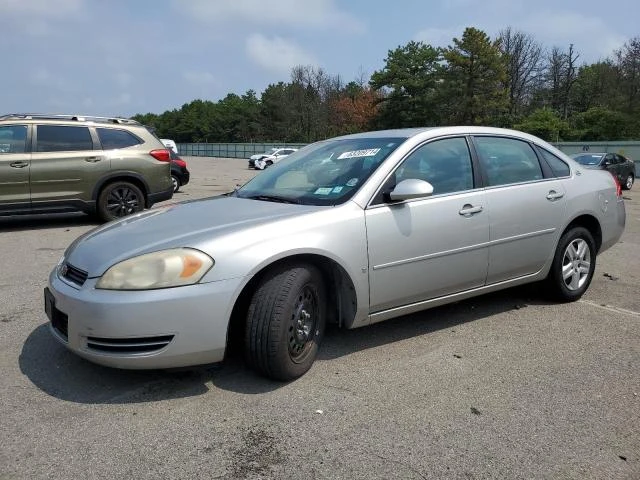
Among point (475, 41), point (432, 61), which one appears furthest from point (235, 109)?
point (475, 41)

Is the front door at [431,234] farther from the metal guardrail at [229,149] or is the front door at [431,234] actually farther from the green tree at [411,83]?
the metal guardrail at [229,149]

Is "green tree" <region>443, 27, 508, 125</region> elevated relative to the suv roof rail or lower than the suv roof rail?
elevated

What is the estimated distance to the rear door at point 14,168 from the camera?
8328 mm

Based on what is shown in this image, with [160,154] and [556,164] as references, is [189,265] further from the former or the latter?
[160,154]

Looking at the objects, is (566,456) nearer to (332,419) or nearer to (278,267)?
(332,419)

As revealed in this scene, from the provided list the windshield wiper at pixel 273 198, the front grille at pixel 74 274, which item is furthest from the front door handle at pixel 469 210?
the front grille at pixel 74 274

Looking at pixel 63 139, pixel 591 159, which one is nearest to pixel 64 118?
pixel 63 139

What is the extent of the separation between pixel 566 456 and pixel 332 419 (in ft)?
Result: 3.75

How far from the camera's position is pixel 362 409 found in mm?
3047

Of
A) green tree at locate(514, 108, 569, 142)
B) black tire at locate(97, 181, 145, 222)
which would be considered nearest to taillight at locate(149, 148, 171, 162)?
black tire at locate(97, 181, 145, 222)

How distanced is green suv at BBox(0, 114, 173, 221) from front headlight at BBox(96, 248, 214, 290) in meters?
6.38

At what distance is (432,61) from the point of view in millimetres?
55906

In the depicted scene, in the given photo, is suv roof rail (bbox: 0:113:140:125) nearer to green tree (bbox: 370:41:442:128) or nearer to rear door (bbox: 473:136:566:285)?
rear door (bbox: 473:136:566:285)

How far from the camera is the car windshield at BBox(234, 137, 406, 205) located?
380 centimetres
